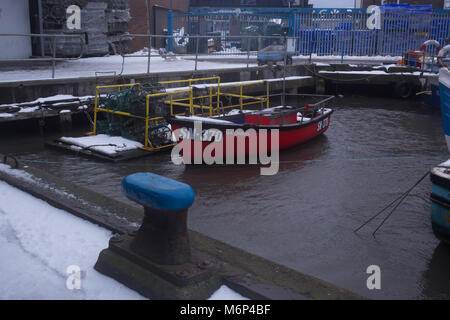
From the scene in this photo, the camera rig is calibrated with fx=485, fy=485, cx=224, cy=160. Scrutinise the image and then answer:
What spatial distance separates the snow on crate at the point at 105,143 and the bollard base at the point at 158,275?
24.7 feet

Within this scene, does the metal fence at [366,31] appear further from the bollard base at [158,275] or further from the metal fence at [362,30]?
the bollard base at [158,275]

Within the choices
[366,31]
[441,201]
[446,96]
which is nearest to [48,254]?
[441,201]

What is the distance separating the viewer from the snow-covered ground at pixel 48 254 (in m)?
3.71

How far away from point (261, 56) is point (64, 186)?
16.9 meters

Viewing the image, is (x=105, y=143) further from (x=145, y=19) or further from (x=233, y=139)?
(x=145, y=19)

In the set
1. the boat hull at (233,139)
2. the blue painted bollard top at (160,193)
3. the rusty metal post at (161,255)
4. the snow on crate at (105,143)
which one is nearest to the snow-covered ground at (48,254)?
the rusty metal post at (161,255)

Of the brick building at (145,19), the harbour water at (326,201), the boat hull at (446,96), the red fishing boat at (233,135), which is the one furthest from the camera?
the brick building at (145,19)

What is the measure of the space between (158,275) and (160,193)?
654 millimetres

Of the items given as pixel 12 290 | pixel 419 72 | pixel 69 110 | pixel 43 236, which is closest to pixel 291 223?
pixel 43 236

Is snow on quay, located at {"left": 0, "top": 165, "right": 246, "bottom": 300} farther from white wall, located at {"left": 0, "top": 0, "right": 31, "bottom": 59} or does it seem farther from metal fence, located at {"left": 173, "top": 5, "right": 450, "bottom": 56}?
metal fence, located at {"left": 173, "top": 5, "right": 450, "bottom": 56}

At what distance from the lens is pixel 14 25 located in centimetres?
1809

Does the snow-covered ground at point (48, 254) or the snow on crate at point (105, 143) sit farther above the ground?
the snow-covered ground at point (48, 254)
